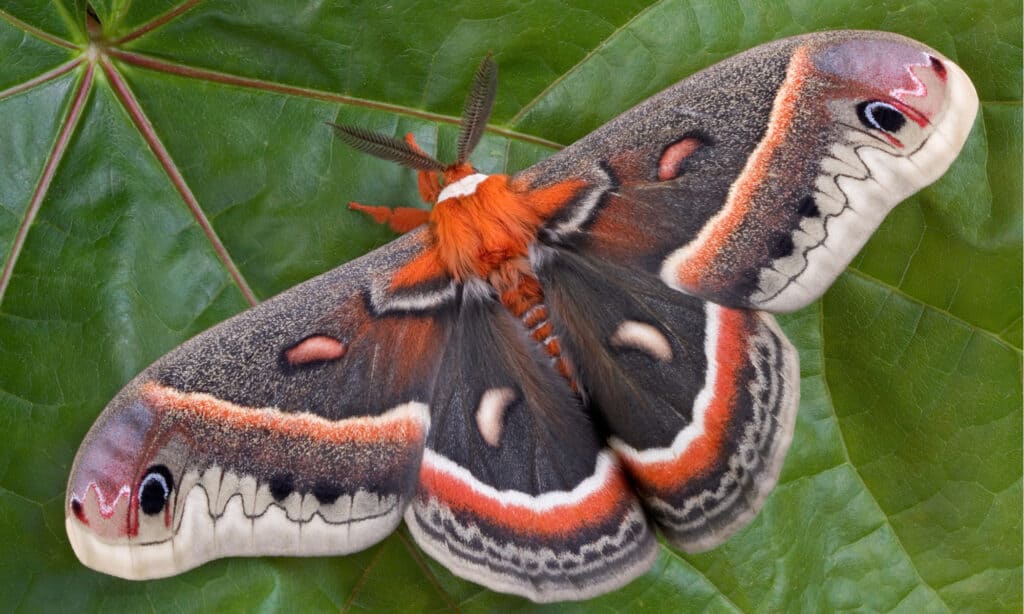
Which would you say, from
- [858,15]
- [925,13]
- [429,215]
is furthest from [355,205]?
[925,13]

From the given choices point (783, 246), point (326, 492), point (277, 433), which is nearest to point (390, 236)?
point (277, 433)

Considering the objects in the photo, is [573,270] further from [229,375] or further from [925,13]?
[925,13]

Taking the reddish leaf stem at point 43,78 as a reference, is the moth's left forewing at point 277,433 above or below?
below

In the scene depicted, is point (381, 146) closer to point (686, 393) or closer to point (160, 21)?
point (160, 21)

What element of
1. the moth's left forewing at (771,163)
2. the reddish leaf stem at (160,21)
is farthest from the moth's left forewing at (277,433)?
the reddish leaf stem at (160,21)

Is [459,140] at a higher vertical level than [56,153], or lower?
lower

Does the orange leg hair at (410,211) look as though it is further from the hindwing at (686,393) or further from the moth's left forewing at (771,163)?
the hindwing at (686,393)

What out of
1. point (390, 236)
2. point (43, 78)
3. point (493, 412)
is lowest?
point (493, 412)

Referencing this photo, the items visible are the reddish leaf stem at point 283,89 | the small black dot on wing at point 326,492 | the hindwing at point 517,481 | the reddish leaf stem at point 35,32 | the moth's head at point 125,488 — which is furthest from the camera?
the reddish leaf stem at point 283,89
